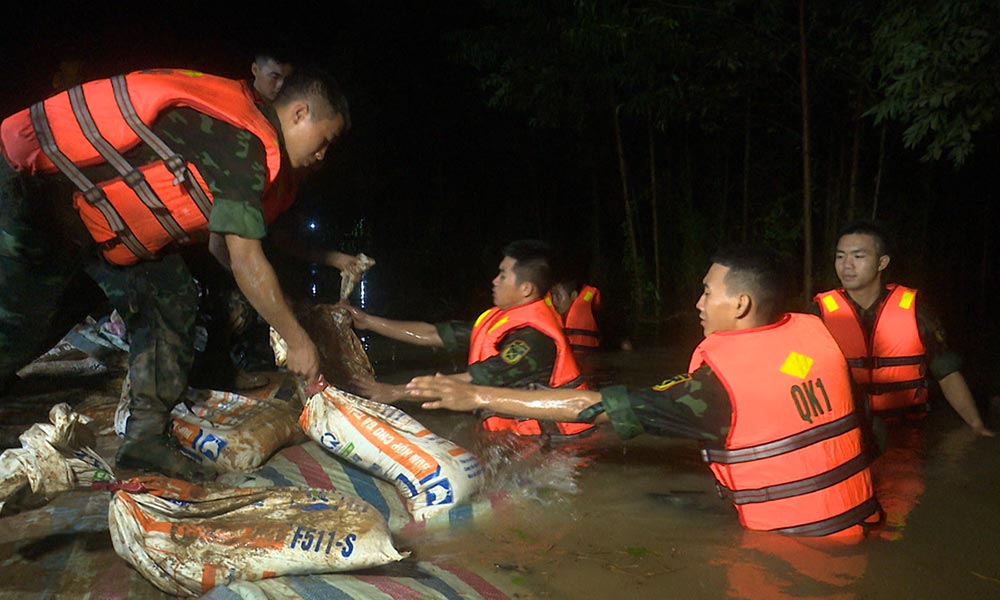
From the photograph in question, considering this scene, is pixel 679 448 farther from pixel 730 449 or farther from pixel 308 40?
pixel 308 40

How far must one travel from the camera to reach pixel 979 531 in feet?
9.43

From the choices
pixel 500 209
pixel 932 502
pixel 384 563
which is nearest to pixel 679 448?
pixel 932 502

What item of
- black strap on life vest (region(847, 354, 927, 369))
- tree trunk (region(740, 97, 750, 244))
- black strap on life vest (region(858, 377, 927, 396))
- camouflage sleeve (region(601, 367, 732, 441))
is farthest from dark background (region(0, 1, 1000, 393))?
camouflage sleeve (region(601, 367, 732, 441))

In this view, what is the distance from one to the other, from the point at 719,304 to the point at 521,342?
129cm

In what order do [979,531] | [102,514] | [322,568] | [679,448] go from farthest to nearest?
1. [679,448]
2. [979,531]
3. [102,514]
4. [322,568]

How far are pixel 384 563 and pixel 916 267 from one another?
9.46 m

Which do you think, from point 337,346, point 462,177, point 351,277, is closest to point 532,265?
point 351,277

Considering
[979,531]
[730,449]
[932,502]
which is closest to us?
[730,449]

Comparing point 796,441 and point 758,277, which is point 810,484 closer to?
point 796,441

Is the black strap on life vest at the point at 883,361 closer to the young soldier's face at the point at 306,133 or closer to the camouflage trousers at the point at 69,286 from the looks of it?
the young soldier's face at the point at 306,133

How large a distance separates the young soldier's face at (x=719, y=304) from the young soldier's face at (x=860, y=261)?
6.65 feet

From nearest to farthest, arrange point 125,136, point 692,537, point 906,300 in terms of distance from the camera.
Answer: point 125,136
point 692,537
point 906,300

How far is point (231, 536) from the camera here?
Answer: 6.97 feet

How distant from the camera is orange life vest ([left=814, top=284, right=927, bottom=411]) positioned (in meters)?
4.23
